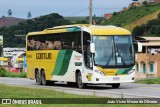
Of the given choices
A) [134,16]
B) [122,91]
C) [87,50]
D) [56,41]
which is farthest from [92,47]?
[134,16]

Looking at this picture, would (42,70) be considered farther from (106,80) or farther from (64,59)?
(106,80)

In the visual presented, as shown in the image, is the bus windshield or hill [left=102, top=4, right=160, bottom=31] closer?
the bus windshield

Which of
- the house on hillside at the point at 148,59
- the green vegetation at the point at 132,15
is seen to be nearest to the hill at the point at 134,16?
the green vegetation at the point at 132,15

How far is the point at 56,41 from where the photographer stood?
31.3 metres

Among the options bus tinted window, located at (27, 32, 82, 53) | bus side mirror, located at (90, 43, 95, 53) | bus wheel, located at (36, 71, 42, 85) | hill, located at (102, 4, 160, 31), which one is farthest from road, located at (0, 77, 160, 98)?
hill, located at (102, 4, 160, 31)

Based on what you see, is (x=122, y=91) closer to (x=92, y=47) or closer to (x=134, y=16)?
(x=92, y=47)

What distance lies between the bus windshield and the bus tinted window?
1.44 meters

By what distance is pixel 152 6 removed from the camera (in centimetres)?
17000

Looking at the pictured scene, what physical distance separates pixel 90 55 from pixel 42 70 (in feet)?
22.8

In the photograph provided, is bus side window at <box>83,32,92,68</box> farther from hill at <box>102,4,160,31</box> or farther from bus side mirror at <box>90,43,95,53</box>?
hill at <box>102,4,160,31</box>

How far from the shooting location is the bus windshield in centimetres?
2725

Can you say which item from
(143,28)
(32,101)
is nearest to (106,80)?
(32,101)

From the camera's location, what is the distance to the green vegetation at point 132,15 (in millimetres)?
154625

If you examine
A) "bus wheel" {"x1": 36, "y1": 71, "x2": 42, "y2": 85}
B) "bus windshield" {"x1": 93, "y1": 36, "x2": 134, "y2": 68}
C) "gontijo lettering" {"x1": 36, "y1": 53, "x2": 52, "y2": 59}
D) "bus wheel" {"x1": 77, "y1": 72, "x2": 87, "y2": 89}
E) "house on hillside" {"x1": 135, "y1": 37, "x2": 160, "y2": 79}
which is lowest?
"house on hillside" {"x1": 135, "y1": 37, "x2": 160, "y2": 79}
